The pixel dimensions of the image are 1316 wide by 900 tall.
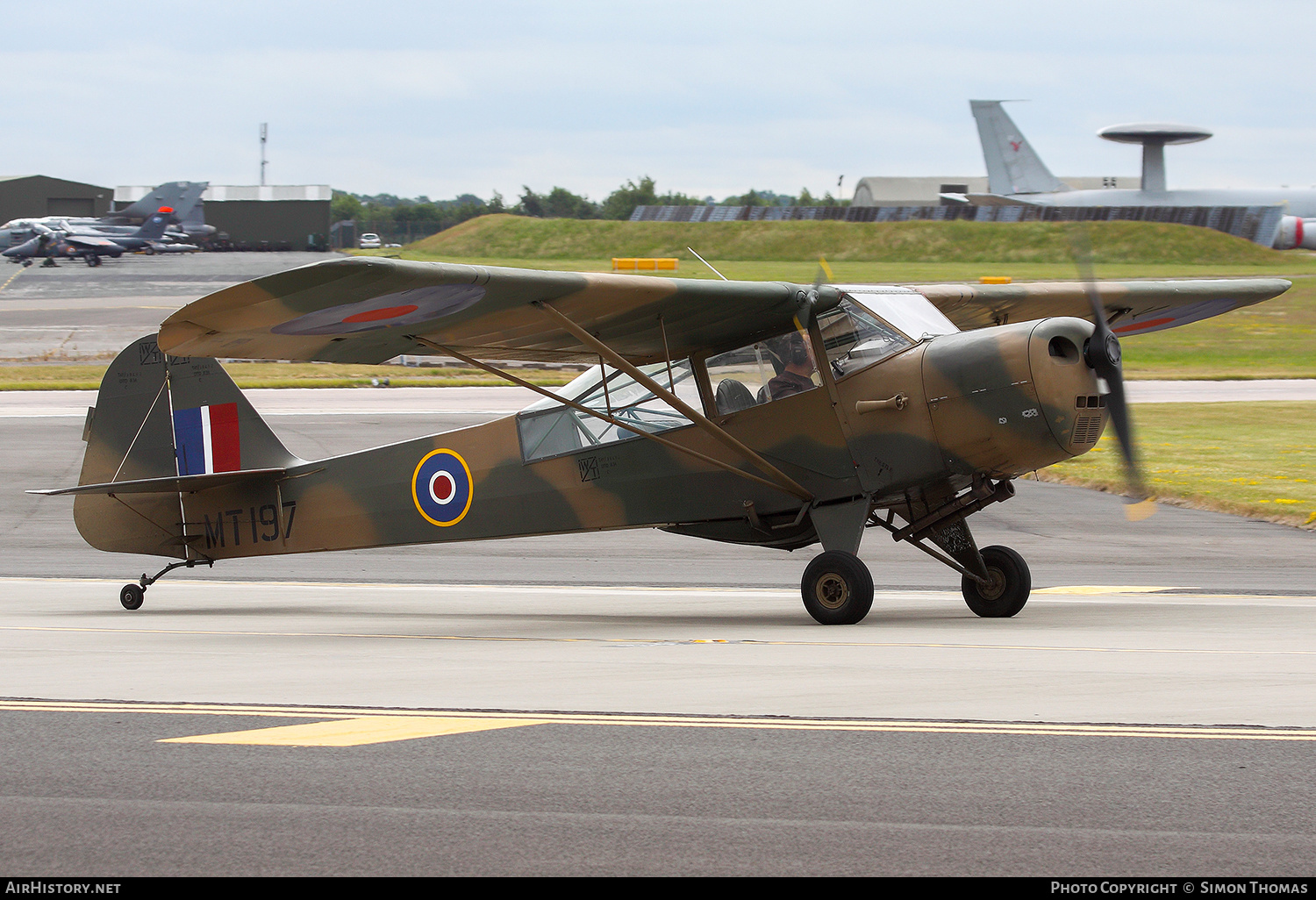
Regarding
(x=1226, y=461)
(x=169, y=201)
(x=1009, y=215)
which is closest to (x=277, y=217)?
(x=169, y=201)

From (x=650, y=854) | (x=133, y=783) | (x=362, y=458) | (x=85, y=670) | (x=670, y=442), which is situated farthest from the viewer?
(x=362, y=458)

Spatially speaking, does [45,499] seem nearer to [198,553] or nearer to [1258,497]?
[198,553]

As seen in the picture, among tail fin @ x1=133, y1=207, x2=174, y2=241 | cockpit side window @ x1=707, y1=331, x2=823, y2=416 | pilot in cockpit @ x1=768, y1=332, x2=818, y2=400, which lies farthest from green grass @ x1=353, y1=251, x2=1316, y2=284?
pilot in cockpit @ x1=768, y1=332, x2=818, y2=400

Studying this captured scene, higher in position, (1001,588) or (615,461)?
(615,461)

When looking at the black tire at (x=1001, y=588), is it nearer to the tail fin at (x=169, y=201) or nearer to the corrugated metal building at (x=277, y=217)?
the tail fin at (x=169, y=201)

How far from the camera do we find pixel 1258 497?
18969 mm

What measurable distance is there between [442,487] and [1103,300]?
6583mm

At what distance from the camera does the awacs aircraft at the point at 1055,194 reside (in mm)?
86312

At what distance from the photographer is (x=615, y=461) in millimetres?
10938

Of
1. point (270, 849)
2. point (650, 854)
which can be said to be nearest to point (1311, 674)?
point (650, 854)

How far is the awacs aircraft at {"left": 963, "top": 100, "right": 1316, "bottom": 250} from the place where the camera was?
8631 centimetres

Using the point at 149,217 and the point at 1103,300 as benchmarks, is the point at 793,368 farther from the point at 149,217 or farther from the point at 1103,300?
the point at 149,217

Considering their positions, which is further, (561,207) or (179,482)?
(561,207)

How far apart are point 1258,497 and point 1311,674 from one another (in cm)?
1284
